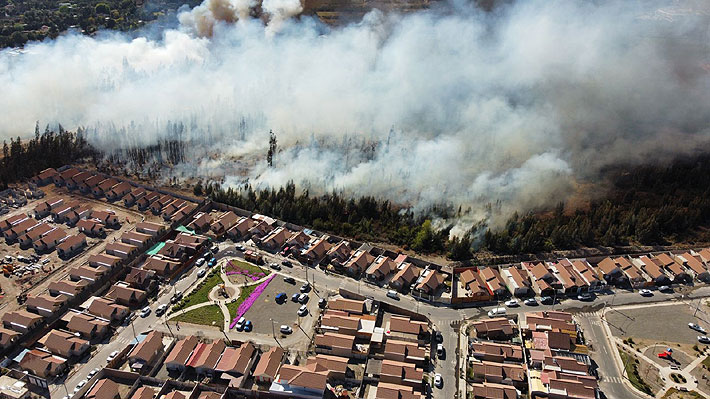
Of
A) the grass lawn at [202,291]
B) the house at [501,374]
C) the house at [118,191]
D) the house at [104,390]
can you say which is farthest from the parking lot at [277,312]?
the house at [118,191]

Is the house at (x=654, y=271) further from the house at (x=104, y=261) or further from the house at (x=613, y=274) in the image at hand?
the house at (x=104, y=261)

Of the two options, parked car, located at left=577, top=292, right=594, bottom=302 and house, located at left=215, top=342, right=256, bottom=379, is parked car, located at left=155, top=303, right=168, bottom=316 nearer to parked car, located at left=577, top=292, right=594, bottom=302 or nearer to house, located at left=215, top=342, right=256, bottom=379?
house, located at left=215, top=342, right=256, bottom=379

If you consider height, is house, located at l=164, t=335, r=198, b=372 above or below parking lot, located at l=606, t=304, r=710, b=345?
below

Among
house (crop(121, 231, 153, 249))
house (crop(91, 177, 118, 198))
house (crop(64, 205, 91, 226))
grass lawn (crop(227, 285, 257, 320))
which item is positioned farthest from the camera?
house (crop(91, 177, 118, 198))

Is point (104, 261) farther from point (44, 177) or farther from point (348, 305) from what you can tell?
point (348, 305)

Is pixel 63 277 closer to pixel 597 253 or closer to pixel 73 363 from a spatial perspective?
pixel 73 363

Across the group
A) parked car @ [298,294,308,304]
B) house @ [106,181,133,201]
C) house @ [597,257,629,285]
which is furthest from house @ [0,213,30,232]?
house @ [597,257,629,285]

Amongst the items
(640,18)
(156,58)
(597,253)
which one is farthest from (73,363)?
(640,18)
